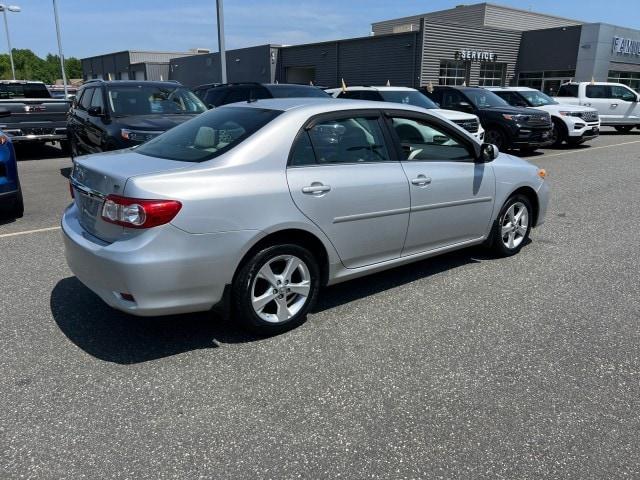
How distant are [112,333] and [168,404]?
1.04 meters

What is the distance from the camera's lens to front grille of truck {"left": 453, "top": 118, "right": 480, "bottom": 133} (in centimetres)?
1122

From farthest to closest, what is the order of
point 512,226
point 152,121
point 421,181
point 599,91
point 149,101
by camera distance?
point 599,91 < point 149,101 < point 152,121 < point 512,226 < point 421,181

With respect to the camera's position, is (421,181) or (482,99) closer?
(421,181)

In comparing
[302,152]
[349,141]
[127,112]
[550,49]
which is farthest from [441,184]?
[550,49]

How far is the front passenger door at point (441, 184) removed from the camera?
4.38m

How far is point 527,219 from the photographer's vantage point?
561 cm

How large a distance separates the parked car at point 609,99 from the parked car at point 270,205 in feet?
57.0

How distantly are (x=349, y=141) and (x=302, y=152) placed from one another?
481mm

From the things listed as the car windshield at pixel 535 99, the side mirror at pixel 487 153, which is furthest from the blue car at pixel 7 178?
the car windshield at pixel 535 99

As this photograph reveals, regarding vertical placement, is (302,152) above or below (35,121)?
above

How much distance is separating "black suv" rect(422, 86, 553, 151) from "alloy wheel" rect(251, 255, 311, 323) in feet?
35.7

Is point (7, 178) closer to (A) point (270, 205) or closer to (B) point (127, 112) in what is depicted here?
(B) point (127, 112)

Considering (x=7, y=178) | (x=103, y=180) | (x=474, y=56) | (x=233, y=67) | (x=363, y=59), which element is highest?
(x=474, y=56)

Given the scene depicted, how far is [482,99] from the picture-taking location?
14375 mm
